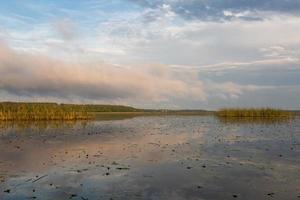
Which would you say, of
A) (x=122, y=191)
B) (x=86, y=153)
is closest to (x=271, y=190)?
(x=122, y=191)

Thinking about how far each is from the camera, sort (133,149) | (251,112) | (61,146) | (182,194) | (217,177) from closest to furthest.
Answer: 1. (182,194)
2. (217,177)
3. (133,149)
4. (61,146)
5. (251,112)

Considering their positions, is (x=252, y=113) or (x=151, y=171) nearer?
(x=151, y=171)

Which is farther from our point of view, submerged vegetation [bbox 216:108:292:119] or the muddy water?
submerged vegetation [bbox 216:108:292:119]

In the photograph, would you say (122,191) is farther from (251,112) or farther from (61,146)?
(251,112)

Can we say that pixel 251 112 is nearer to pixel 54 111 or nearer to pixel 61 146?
pixel 54 111

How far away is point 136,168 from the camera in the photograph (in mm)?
17594

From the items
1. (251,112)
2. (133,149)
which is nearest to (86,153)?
(133,149)

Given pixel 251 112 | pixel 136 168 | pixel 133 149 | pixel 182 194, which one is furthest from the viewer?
pixel 251 112

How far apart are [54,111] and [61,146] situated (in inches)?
1558

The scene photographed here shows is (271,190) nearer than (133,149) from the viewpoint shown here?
Yes

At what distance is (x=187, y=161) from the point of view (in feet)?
64.1

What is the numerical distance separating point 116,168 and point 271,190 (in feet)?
23.0

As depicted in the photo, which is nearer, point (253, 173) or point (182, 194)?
point (182, 194)

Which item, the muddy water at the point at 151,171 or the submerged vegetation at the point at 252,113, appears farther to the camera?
the submerged vegetation at the point at 252,113
